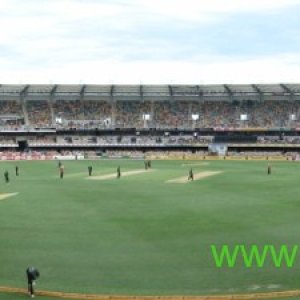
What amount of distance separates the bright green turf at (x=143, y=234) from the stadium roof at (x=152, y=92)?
68711 mm

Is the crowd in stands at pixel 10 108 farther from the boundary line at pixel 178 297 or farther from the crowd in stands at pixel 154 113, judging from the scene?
the boundary line at pixel 178 297

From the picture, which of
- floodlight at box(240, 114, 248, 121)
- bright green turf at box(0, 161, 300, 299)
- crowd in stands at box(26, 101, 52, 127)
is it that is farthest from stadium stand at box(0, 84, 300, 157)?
bright green turf at box(0, 161, 300, 299)

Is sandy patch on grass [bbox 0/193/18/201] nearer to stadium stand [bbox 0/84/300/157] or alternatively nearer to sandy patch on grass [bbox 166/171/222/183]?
sandy patch on grass [bbox 166/171/222/183]

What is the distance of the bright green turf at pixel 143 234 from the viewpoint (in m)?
21.0

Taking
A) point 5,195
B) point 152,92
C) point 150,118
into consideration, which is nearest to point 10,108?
point 150,118

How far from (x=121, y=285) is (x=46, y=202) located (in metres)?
20.3

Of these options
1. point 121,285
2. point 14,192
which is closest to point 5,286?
point 121,285

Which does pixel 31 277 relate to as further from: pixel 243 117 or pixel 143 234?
pixel 243 117

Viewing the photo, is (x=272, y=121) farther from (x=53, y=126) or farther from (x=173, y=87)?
(x=53, y=126)

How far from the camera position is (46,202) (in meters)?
40.0

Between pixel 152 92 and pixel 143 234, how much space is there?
9214 cm

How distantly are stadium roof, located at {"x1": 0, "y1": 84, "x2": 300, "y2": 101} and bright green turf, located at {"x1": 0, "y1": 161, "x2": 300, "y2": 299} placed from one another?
68.7m

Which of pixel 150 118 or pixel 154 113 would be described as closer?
pixel 150 118

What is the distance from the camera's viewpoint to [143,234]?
2850cm
